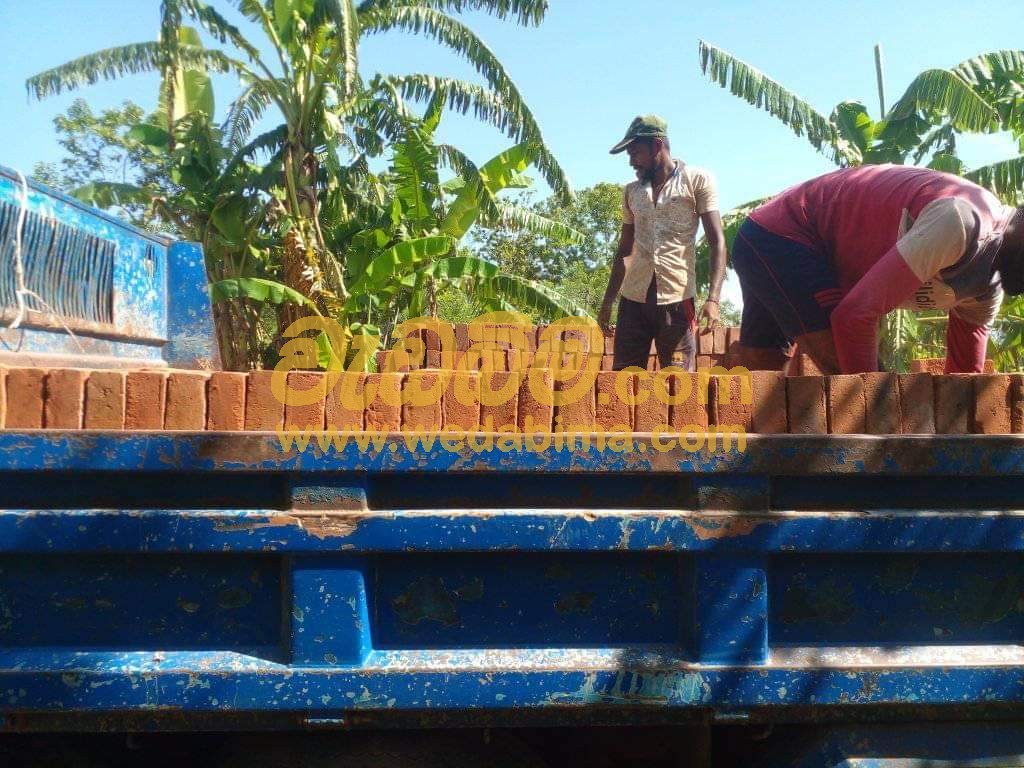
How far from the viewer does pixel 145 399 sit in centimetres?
163

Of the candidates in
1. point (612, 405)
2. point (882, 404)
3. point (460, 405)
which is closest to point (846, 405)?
point (882, 404)

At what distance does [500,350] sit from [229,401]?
8.64 ft

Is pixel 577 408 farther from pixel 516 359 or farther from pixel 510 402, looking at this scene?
pixel 516 359

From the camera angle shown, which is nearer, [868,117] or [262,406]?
[262,406]

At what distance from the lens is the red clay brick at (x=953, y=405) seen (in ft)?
5.71

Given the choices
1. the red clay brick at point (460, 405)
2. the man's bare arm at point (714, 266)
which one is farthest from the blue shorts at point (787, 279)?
the red clay brick at point (460, 405)

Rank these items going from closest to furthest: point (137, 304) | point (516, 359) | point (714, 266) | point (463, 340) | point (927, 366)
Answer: point (137, 304) < point (927, 366) < point (714, 266) < point (516, 359) < point (463, 340)

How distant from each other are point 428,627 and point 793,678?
0.74m

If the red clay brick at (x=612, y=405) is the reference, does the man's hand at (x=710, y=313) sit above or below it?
above

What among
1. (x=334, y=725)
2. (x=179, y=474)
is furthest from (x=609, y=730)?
(x=179, y=474)

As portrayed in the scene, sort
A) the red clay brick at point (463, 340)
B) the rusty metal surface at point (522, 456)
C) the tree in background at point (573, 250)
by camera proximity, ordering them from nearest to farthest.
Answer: the rusty metal surface at point (522, 456) < the red clay brick at point (463, 340) < the tree in background at point (573, 250)

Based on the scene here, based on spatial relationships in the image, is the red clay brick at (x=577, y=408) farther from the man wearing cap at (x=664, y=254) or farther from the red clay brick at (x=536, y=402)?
the man wearing cap at (x=664, y=254)

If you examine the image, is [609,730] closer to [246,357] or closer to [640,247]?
[640,247]

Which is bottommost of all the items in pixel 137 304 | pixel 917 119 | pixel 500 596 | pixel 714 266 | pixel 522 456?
pixel 500 596
